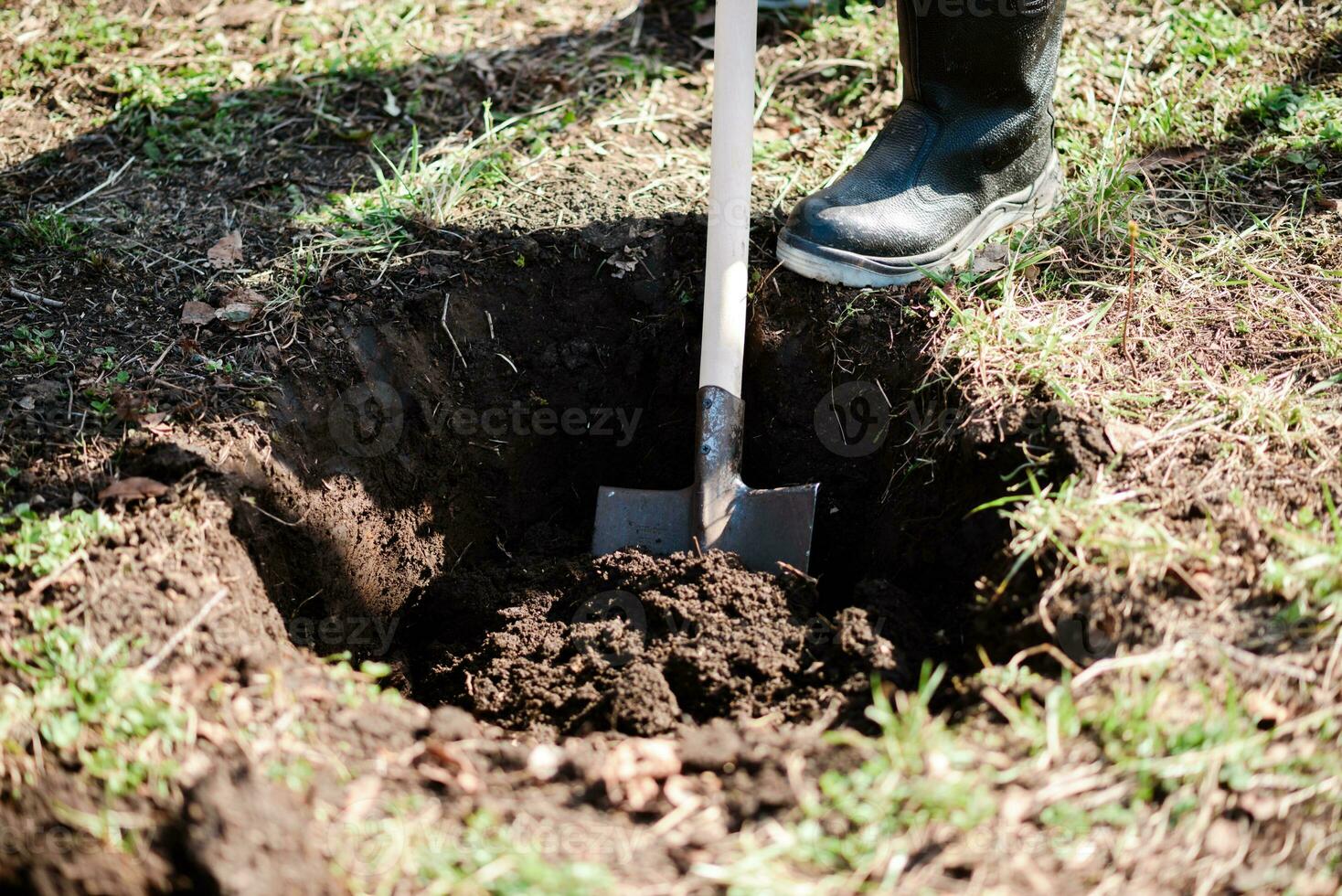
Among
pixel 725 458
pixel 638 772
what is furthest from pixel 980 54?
pixel 638 772

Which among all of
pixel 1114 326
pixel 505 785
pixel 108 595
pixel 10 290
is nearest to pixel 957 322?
pixel 1114 326

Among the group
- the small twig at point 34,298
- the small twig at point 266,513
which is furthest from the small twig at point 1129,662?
the small twig at point 34,298

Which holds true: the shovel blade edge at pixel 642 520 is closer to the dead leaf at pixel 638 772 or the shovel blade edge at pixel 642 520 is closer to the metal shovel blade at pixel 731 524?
the metal shovel blade at pixel 731 524

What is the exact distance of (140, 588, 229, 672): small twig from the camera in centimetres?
166

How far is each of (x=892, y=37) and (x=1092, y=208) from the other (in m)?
1.07

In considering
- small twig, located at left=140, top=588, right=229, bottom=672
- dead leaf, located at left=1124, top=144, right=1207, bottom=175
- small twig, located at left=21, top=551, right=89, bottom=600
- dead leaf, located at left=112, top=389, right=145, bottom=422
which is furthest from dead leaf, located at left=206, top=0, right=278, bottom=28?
dead leaf, located at left=1124, top=144, right=1207, bottom=175

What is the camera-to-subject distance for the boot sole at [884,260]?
7.97 ft

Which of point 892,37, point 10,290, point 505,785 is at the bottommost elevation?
point 505,785

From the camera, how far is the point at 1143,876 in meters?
1.39

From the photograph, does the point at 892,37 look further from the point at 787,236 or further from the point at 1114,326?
the point at 1114,326

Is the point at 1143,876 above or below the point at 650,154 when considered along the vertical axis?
below

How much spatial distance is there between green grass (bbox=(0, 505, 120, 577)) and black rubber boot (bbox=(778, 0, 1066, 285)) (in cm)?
161

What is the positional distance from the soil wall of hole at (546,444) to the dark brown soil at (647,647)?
19mm

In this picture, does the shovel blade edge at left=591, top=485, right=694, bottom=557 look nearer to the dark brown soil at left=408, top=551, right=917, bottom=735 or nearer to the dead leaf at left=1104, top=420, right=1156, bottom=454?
the dark brown soil at left=408, top=551, right=917, bottom=735
